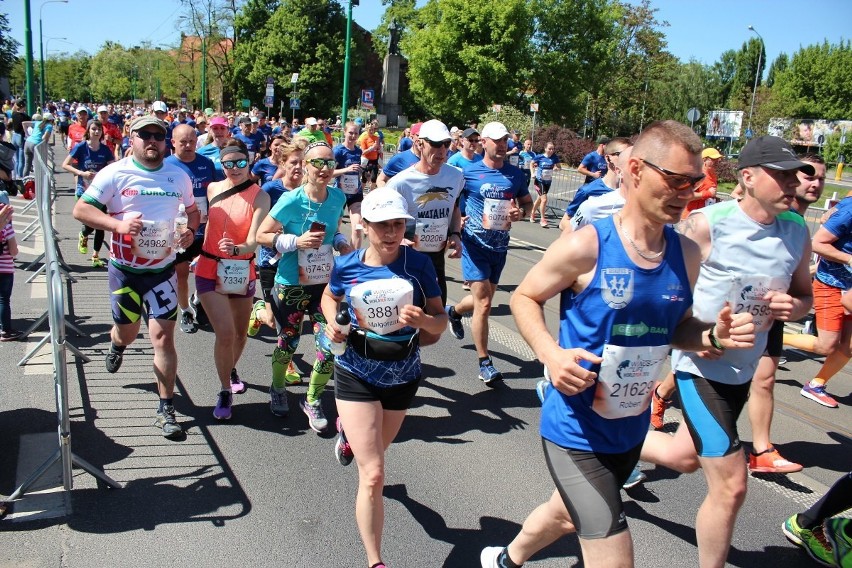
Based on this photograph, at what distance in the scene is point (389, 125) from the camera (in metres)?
61.2

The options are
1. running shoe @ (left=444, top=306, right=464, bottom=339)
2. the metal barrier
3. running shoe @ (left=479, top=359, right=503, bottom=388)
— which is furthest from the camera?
running shoe @ (left=444, top=306, right=464, bottom=339)

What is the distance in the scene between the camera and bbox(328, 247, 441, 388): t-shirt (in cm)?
354

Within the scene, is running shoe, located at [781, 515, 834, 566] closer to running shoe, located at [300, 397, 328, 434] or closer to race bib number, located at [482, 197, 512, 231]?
running shoe, located at [300, 397, 328, 434]

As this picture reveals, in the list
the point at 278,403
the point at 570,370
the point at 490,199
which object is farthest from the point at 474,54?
the point at 570,370

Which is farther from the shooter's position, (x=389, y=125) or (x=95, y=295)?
(x=389, y=125)

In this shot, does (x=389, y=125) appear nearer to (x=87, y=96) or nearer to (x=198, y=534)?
(x=198, y=534)

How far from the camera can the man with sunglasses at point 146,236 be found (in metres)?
4.89

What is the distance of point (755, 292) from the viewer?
11.8 ft

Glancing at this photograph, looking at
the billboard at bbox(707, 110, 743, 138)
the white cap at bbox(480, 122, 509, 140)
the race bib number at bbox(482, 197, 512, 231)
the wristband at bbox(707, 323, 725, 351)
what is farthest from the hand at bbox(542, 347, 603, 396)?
the billboard at bbox(707, 110, 743, 138)

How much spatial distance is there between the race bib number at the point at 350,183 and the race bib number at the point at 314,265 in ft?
18.8

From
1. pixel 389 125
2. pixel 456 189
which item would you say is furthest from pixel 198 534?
pixel 389 125

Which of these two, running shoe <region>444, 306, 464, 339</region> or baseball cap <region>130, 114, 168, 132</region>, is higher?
baseball cap <region>130, 114, 168, 132</region>

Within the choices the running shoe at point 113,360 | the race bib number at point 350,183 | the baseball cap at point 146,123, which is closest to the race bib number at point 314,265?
the baseball cap at point 146,123

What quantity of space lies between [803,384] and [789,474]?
2473 mm
